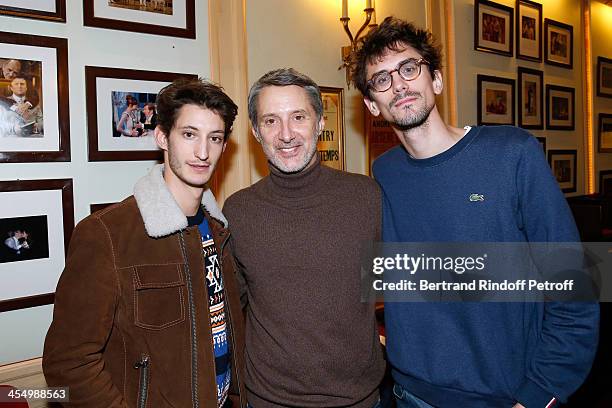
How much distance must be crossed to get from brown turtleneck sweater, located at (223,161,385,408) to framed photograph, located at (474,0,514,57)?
257cm

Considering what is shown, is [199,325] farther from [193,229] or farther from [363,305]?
[363,305]

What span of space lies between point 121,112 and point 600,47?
16.9ft

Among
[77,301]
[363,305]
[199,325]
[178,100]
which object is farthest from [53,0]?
[363,305]

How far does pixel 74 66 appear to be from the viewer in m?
2.06

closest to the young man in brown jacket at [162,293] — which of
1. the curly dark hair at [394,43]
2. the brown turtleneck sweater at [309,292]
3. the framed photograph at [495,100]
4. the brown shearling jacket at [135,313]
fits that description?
the brown shearling jacket at [135,313]

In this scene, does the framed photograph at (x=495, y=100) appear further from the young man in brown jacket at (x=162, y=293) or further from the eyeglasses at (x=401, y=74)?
the young man in brown jacket at (x=162, y=293)

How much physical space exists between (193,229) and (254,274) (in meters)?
0.29

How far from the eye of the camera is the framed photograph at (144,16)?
2.11 metres

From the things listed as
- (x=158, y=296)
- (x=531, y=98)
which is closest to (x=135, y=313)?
(x=158, y=296)

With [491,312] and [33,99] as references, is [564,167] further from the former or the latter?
[33,99]

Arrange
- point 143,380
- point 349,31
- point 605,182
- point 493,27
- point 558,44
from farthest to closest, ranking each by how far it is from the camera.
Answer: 1. point 605,182
2. point 558,44
3. point 493,27
4. point 349,31
5. point 143,380

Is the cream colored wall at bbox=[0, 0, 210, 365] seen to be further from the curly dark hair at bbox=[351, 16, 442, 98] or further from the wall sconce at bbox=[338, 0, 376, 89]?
the wall sconce at bbox=[338, 0, 376, 89]

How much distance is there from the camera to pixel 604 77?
5.38 m

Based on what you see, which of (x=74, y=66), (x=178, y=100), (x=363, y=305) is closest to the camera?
(x=178, y=100)
